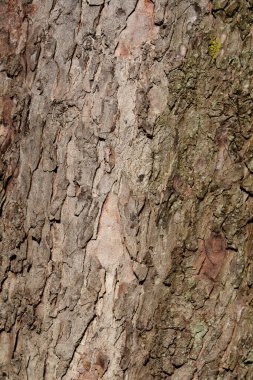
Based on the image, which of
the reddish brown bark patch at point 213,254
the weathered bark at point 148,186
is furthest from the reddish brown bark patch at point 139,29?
the reddish brown bark patch at point 213,254

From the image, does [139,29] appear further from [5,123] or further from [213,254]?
[213,254]

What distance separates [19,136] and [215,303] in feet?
2.54

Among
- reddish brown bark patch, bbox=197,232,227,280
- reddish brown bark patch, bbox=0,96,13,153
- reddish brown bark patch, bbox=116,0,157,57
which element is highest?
reddish brown bark patch, bbox=116,0,157,57

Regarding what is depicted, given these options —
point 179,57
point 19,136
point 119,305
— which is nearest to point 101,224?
point 119,305

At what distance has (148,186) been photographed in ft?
6.00

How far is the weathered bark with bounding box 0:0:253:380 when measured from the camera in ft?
5.92

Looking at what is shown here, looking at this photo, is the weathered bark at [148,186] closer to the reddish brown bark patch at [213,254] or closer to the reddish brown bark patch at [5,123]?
the reddish brown bark patch at [213,254]

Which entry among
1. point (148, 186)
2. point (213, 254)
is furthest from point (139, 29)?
point (213, 254)

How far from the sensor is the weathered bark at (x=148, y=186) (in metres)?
1.80

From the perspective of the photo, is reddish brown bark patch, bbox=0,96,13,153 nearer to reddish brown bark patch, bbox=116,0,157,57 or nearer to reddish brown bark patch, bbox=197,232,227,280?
reddish brown bark patch, bbox=116,0,157,57

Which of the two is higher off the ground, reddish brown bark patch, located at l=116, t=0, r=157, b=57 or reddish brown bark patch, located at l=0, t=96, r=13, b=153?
reddish brown bark patch, located at l=116, t=0, r=157, b=57

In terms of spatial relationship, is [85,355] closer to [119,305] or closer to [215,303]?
[119,305]

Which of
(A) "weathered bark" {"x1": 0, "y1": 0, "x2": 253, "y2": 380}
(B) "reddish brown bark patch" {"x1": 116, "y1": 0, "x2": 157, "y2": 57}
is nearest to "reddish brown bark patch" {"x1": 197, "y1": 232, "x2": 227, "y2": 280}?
(A) "weathered bark" {"x1": 0, "y1": 0, "x2": 253, "y2": 380}

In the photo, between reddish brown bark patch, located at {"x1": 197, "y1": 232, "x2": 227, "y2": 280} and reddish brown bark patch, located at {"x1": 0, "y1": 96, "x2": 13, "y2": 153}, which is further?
reddish brown bark patch, located at {"x1": 0, "y1": 96, "x2": 13, "y2": 153}
